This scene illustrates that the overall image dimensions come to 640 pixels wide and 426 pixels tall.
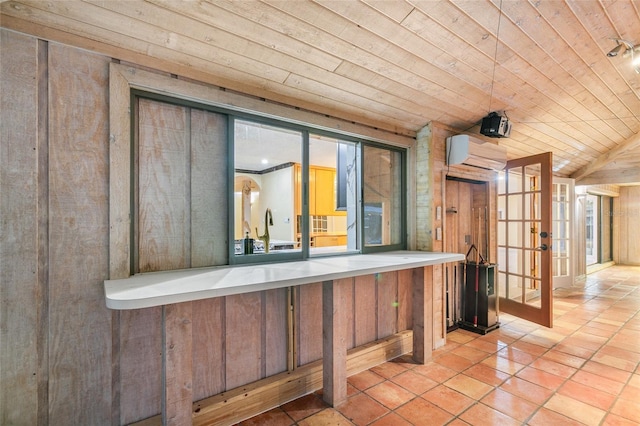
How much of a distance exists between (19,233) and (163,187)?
2.19 feet

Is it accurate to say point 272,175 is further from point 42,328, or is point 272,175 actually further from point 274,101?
point 42,328

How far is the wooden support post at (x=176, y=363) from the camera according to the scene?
4.83ft

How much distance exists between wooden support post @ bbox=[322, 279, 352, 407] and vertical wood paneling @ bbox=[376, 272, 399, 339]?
81 cm

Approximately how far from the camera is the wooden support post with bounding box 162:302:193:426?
147 centimetres

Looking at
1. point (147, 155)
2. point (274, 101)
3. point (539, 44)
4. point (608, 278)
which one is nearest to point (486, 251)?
point (539, 44)

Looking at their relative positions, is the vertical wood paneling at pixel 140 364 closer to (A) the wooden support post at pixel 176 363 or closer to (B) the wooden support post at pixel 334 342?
(A) the wooden support post at pixel 176 363

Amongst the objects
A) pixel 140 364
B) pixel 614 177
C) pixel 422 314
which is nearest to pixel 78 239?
pixel 140 364

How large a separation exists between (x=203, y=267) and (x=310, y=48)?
154cm

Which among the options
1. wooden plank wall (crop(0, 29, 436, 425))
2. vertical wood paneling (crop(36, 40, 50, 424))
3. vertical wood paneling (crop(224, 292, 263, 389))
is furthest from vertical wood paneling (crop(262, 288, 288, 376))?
vertical wood paneling (crop(36, 40, 50, 424))

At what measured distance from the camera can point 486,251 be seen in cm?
383

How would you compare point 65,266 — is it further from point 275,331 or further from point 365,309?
point 365,309

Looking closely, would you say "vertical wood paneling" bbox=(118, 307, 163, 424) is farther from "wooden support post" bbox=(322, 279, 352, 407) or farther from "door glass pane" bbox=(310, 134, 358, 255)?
"door glass pane" bbox=(310, 134, 358, 255)

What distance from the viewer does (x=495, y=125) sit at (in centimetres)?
301

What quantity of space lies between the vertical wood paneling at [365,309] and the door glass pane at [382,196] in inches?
14.6
